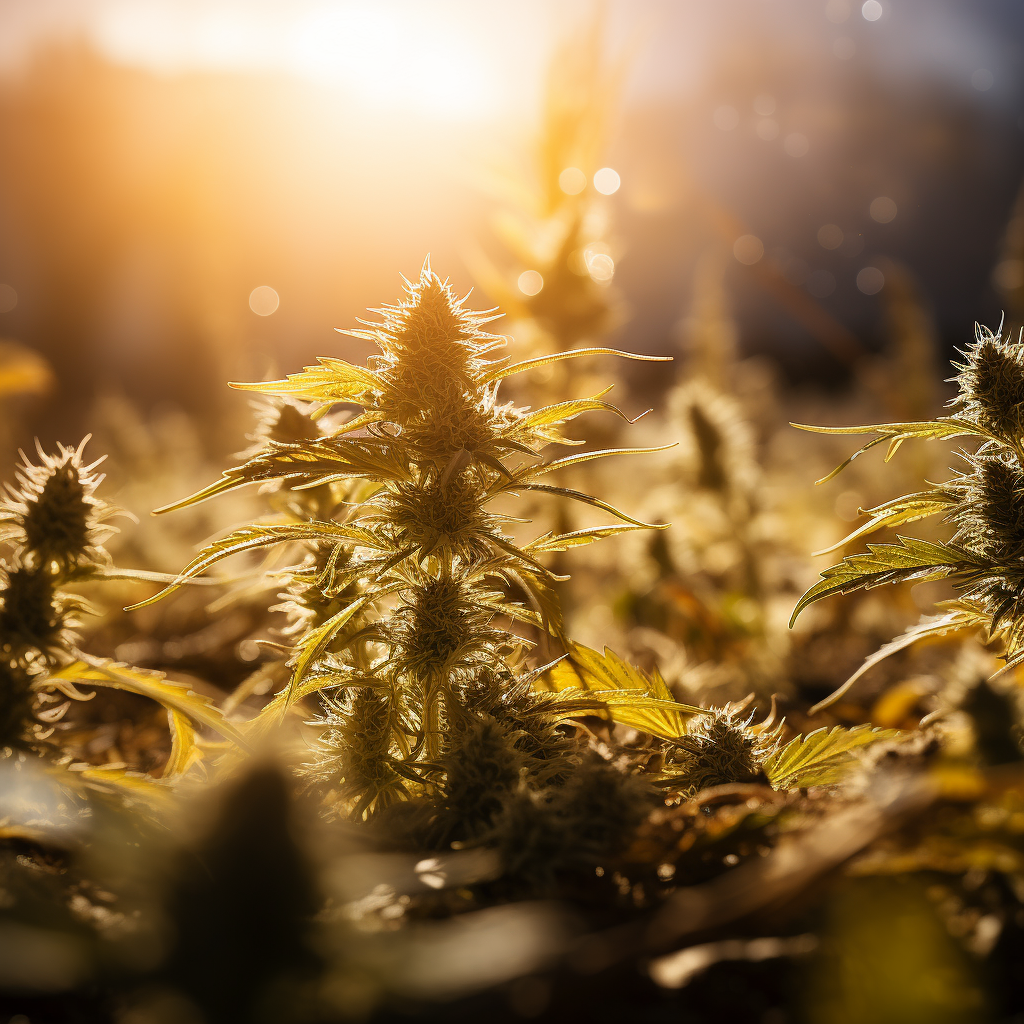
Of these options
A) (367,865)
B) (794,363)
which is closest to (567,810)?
(367,865)

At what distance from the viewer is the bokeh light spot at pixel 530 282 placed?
280 centimetres

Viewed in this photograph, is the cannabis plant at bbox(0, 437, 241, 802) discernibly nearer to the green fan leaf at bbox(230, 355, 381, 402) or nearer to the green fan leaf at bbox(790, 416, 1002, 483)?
the green fan leaf at bbox(230, 355, 381, 402)

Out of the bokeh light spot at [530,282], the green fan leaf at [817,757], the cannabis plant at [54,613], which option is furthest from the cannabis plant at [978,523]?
the bokeh light spot at [530,282]

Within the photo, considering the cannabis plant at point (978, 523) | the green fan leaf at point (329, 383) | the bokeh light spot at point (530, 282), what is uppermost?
the bokeh light spot at point (530, 282)

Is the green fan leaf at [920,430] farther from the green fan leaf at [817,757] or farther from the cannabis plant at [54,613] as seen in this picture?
the cannabis plant at [54,613]

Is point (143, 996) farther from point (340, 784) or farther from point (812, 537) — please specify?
point (812, 537)

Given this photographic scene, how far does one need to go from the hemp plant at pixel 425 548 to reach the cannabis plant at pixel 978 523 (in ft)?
0.91

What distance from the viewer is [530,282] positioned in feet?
Answer: 9.39

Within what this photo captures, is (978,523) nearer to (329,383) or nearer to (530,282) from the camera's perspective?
(329,383)

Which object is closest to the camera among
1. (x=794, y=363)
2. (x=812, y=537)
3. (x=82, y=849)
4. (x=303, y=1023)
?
(x=303, y=1023)

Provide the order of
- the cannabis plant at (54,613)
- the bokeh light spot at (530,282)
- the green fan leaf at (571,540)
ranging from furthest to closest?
1. the bokeh light spot at (530,282)
2. the green fan leaf at (571,540)
3. the cannabis plant at (54,613)

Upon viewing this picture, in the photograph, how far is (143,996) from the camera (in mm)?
517

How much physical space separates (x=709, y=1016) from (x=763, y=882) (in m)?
0.13

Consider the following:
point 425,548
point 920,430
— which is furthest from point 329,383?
point 920,430
